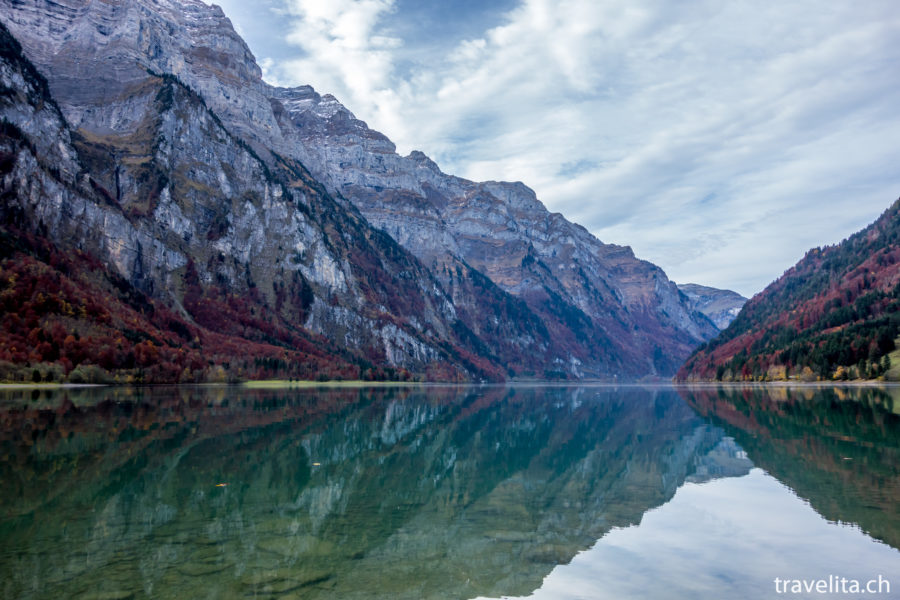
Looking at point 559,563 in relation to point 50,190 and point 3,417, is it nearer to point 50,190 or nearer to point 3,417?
point 3,417

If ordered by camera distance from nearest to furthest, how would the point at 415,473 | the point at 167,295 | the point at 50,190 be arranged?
the point at 415,473, the point at 50,190, the point at 167,295

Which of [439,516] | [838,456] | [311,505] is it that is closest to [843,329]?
→ [838,456]

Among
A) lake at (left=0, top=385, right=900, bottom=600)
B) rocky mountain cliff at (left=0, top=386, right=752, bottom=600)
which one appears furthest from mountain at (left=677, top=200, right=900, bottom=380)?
rocky mountain cliff at (left=0, top=386, right=752, bottom=600)

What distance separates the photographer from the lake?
12.5 m

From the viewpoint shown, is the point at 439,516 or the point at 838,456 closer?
the point at 439,516

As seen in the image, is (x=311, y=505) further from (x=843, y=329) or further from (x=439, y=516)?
(x=843, y=329)

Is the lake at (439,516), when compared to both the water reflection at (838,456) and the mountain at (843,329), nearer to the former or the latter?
the water reflection at (838,456)

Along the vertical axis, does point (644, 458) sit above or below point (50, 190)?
below

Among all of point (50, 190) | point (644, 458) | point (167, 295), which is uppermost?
point (50, 190)

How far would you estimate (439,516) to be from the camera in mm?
18906

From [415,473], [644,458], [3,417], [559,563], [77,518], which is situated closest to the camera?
[559,563]

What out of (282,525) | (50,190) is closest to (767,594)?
(282,525)

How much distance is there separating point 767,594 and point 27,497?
22184mm

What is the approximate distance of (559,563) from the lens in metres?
14.6
